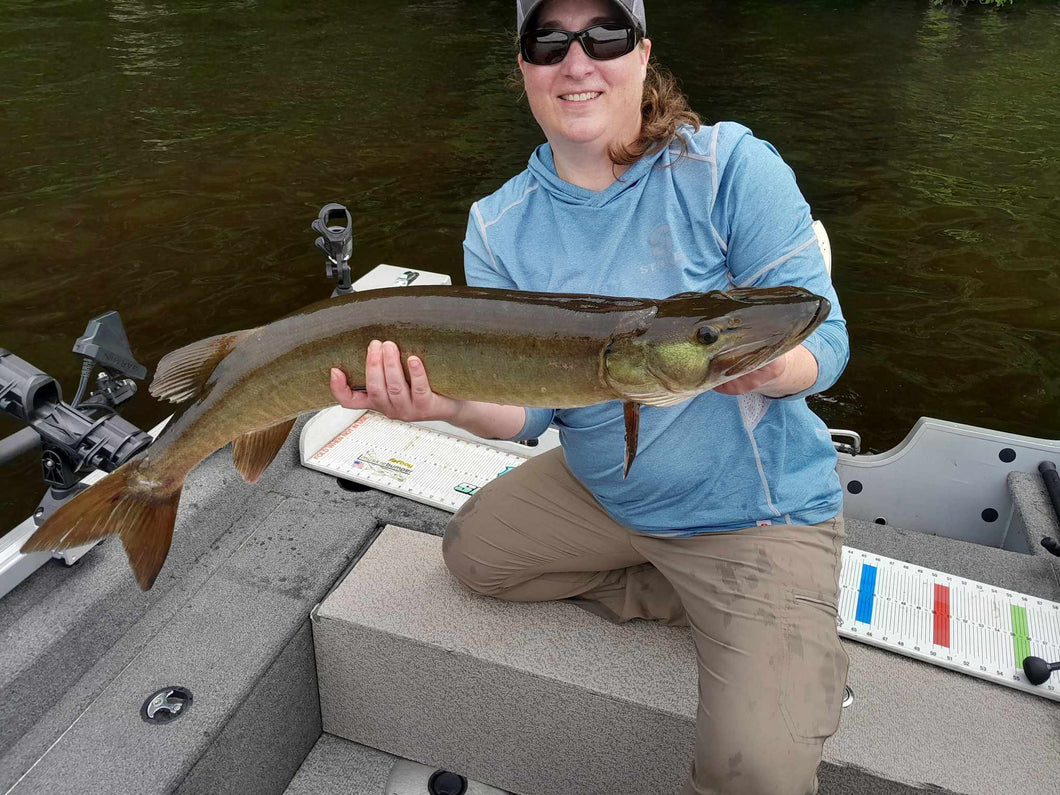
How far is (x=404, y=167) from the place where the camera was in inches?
461

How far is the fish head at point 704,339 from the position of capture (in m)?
1.73

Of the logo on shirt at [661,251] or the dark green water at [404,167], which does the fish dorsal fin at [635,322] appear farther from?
the dark green water at [404,167]

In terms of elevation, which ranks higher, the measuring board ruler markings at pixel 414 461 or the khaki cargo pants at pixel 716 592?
the khaki cargo pants at pixel 716 592

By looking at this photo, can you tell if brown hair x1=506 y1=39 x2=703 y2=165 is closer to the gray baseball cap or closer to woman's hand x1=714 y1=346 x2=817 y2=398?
the gray baseball cap

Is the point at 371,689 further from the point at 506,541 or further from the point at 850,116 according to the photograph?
the point at 850,116

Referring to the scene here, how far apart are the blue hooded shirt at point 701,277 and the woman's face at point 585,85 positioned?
144 mm

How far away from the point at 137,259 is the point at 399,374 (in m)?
8.14

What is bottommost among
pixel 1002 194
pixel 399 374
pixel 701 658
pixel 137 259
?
pixel 1002 194

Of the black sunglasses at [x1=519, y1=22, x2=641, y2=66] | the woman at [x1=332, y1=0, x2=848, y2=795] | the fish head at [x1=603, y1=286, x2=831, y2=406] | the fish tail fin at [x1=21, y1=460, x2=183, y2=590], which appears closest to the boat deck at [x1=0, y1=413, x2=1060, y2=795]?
the woman at [x1=332, y1=0, x2=848, y2=795]

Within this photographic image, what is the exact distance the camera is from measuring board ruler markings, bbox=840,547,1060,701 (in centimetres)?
260

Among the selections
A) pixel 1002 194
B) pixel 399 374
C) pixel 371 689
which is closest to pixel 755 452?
pixel 399 374

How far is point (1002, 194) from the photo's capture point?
11422mm

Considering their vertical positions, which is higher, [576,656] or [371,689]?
[576,656]

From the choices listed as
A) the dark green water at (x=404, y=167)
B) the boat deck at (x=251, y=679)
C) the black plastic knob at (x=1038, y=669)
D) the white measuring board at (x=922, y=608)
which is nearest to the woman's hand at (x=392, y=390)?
the boat deck at (x=251, y=679)
